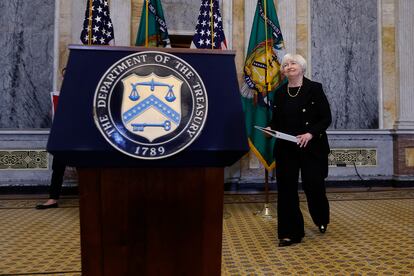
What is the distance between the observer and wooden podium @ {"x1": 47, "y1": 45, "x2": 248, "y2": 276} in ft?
3.73

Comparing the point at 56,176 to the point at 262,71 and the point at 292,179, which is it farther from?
the point at 292,179

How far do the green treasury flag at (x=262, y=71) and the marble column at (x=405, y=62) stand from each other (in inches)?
121

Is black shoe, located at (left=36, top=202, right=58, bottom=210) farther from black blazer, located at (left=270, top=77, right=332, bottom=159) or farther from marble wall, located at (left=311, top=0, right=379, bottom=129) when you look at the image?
marble wall, located at (left=311, top=0, right=379, bottom=129)

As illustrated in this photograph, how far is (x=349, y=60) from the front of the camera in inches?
246

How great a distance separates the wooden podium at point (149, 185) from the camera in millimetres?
1138

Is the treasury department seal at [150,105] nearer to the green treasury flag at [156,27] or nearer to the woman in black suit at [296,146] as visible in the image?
the woman in black suit at [296,146]

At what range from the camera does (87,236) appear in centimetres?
116

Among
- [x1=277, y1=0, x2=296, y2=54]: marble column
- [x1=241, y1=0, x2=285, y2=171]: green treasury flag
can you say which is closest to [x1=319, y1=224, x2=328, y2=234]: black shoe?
[x1=241, y1=0, x2=285, y2=171]: green treasury flag

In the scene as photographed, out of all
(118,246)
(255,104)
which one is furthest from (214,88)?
(255,104)

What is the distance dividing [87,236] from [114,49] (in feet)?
2.05

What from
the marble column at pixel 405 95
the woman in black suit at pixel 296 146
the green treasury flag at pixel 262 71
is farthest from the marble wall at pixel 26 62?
the marble column at pixel 405 95

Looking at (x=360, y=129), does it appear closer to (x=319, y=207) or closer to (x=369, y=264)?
(x=319, y=207)

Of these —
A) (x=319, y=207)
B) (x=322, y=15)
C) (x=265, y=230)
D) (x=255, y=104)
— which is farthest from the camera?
(x=322, y=15)

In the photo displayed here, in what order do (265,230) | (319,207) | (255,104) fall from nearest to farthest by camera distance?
(319,207) → (265,230) → (255,104)
